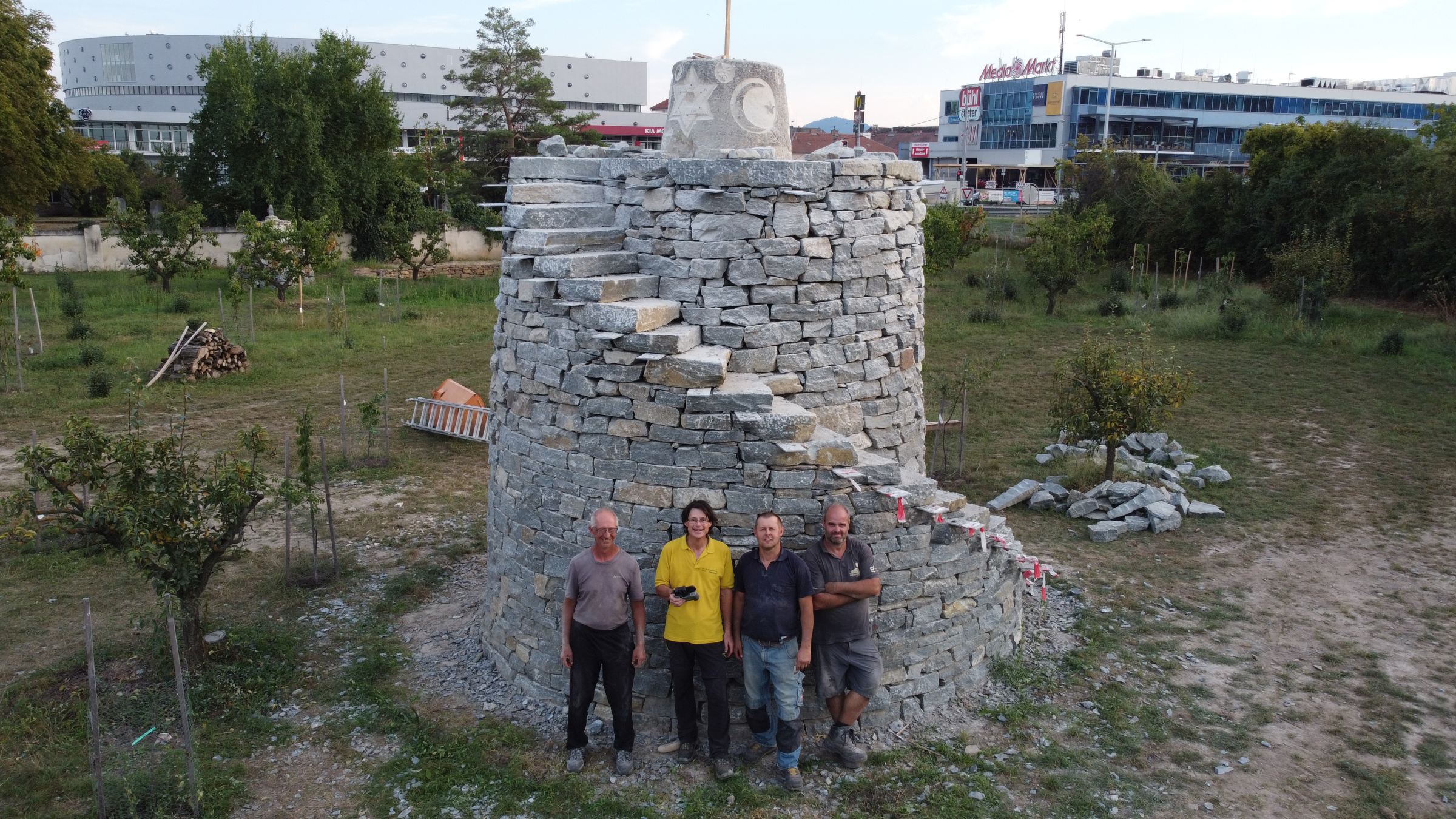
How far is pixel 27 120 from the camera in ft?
85.5

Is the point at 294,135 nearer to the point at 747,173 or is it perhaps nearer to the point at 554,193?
the point at 554,193

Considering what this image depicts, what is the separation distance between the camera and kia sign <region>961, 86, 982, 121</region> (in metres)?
68.4

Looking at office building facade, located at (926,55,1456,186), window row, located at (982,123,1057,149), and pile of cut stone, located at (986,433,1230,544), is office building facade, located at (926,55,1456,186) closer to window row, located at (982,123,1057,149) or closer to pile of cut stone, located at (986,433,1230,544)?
window row, located at (982,123,1057,149)

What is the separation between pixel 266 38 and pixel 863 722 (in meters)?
33.6

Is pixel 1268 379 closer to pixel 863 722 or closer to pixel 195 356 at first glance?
pixel 863 722

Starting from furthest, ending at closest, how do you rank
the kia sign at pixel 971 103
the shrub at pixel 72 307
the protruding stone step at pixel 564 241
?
the kia sign at pixel 971 103 → the shrub at pixel 72 307 → the protruding stone step at pixel 564 241

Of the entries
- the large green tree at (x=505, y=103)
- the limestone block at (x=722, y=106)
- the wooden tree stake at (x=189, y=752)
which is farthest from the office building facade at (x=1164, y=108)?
the wooden tree stake at (x=189, y=752)

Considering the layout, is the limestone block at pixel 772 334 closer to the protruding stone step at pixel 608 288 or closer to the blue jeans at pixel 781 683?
the protruding stone step at pixel 608 288

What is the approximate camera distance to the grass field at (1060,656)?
601 cm

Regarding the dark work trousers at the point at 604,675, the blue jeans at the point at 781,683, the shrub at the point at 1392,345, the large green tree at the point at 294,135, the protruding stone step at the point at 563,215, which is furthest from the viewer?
the large green tree at the point at 294,135

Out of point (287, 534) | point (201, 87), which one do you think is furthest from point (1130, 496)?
point (201, 87)

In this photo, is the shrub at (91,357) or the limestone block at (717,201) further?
the shrub at (91,357)

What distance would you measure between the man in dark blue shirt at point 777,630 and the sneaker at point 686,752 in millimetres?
430

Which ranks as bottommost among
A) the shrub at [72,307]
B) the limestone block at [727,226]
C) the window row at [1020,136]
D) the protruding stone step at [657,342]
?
the shrub at [72,307]
